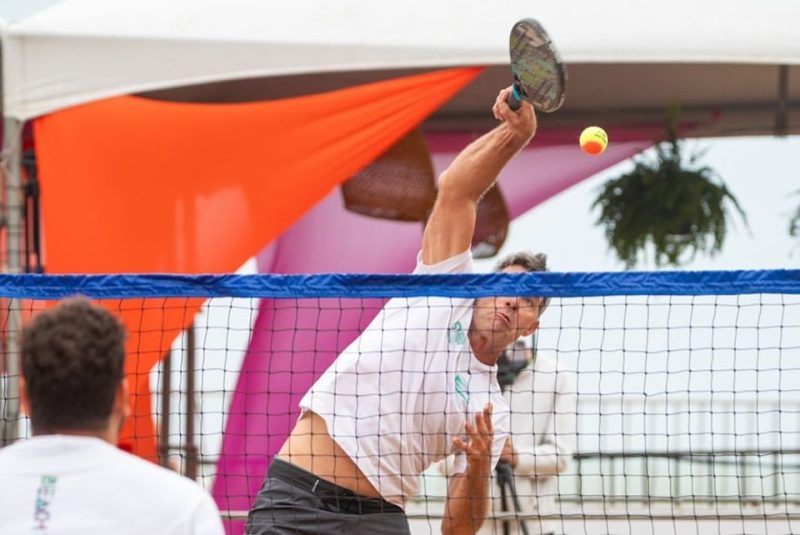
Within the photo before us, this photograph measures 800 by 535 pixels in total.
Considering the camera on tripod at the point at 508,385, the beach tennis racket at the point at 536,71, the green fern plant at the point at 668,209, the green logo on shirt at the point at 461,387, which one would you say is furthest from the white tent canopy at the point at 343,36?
the green logo on shirt at the point at 461,387

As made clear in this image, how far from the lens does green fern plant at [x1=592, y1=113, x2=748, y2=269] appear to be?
8508 millimetres

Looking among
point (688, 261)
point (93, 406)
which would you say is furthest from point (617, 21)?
point (93, 406)

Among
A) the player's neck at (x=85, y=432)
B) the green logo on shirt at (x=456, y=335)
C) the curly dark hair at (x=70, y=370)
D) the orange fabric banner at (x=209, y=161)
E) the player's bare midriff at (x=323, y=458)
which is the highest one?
the orange fabric banner at (x=209, y=161)

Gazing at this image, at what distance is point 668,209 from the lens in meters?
8.55

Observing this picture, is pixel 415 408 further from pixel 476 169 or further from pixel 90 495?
pixel 90 495

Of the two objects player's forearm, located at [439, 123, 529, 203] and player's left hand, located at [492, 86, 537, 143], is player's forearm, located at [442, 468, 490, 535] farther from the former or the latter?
player's left hand, located at [492, 86, 537, 143]

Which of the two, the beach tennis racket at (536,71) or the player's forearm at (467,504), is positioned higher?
the beach tennis racket at (536,71)

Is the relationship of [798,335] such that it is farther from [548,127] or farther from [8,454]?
[8,454]

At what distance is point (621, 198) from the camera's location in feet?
28.3

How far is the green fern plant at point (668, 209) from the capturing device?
335 inches

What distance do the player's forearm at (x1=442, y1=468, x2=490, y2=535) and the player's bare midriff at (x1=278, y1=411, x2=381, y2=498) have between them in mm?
283

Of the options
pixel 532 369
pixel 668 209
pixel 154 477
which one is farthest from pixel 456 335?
pixel 668 209

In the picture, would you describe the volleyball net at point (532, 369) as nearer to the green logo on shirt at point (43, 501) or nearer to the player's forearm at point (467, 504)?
the player's forearm at point (467, 504)

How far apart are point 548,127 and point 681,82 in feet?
2.86
